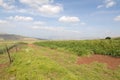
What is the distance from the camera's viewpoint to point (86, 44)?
1358 inches

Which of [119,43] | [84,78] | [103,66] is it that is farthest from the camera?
[119,43]

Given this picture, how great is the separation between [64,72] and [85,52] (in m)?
12.8

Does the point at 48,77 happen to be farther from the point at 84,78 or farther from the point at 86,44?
the point at 86,44

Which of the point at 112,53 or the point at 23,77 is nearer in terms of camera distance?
the point at 23,77

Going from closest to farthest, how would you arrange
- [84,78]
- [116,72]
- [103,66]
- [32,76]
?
[32,76] < [84,78] < [116,72] < [103,66]

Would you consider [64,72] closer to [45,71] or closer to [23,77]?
[45,71]

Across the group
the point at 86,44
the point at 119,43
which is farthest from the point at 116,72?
the point at 86,44

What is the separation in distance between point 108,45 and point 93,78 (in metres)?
16.9

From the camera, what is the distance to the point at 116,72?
1538 centimetres

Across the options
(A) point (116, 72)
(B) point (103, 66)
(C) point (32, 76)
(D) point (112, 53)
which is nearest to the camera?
(C) point (32, 76)

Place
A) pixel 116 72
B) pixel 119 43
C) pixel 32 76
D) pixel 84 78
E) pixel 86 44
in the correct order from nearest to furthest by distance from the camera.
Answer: pixel 32 76, pixel 84 78, pixel 116 72, pixel 119 43, pixel 86 44

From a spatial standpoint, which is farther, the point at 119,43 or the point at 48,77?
the point at 119,43

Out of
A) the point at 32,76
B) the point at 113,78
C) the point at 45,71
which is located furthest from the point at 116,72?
the point at 32,76

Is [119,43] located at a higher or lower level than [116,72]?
higher
